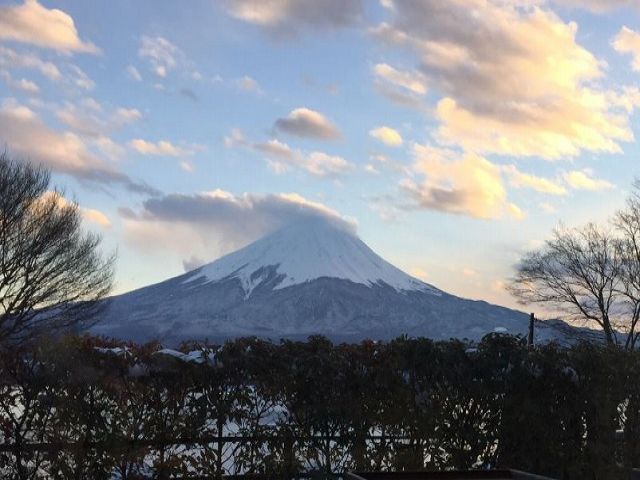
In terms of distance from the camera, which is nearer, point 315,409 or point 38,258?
point 315,409

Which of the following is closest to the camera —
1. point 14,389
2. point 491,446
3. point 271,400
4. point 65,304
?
point 14,389

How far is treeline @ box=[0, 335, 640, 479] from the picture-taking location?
741cm

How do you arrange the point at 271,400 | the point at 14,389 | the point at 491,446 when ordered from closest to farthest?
the point at 14,389 < the point at 271,400 < the point at 491,446

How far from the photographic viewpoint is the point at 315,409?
8.13 m

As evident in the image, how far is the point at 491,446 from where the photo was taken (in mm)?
8711

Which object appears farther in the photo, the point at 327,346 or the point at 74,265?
the point at 74,265

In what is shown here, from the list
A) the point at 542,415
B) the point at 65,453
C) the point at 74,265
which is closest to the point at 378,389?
the point at 542,415

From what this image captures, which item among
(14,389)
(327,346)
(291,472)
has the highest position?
(327,346)

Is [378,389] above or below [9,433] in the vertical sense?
above

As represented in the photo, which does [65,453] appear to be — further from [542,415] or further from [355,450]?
[542,415]

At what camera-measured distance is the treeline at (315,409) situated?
7.41 metres

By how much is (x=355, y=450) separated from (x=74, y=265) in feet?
93.1

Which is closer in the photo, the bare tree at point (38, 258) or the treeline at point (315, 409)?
the treeline at point (315, 409)

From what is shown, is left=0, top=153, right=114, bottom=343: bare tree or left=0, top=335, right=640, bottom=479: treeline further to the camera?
left=0, top=153, right=114, bottom=343: bare tree
